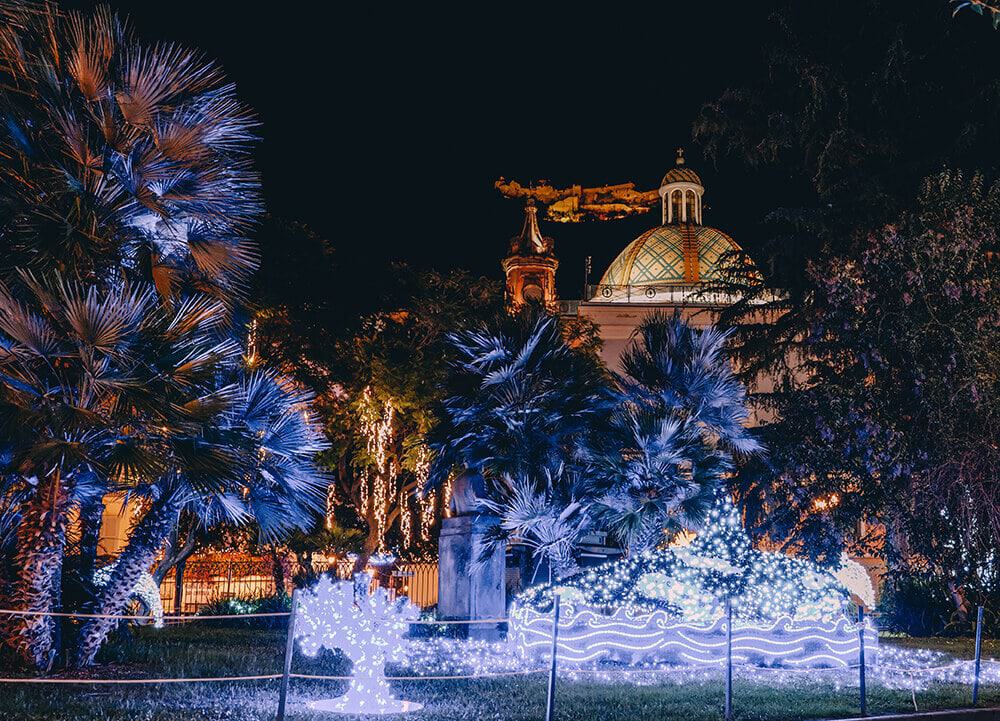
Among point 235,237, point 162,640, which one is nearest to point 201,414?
point 235,237

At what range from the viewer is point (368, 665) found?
11367 mm

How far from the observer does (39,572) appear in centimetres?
1345

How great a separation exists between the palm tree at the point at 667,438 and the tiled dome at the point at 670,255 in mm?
36571

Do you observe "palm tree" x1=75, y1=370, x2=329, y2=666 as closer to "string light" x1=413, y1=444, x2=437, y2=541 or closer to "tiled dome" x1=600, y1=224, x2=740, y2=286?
"string light" x1=413, y1=444, x2=437, y2=541

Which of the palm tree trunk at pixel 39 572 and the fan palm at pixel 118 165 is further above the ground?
the fan palm at pixel 118 165

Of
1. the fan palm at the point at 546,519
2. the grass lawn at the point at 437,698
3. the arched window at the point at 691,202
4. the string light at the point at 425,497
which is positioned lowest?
the grass lawn at the point at 437,698

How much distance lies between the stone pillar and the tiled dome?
1424 inches

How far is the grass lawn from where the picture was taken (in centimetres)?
1068

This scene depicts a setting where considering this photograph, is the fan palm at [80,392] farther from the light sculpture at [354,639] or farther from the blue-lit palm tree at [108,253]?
the light sculpture at [354,639]

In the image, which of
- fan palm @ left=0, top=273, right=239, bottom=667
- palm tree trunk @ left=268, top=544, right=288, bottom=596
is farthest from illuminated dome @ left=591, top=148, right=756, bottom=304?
fan palm @ left=0, top=273, right=239, bottom=667

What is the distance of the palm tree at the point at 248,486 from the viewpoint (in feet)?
44.8

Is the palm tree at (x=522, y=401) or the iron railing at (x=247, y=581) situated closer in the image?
the palm tree at (x=522, y=401)

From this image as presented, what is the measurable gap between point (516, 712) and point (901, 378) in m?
12.5

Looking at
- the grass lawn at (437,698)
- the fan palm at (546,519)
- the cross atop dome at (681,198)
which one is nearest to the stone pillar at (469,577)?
the fan palm at (546,519)
